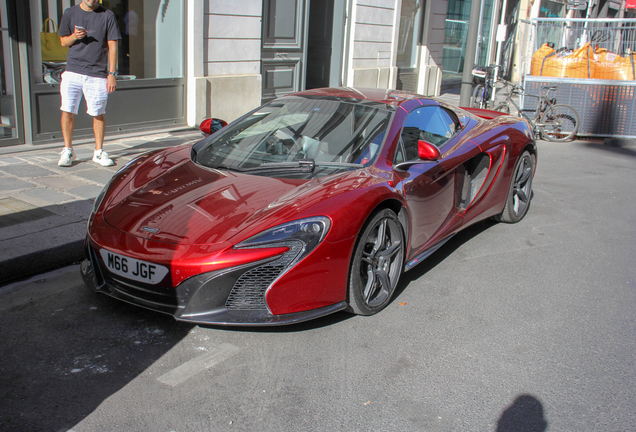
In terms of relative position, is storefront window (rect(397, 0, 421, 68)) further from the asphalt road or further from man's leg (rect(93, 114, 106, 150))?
the asphalt road

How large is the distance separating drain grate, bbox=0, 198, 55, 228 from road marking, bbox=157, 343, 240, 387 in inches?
94.5

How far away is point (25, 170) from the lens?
6.19 meters

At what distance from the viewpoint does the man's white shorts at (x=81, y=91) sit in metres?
6.15

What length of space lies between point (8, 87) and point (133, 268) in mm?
5230

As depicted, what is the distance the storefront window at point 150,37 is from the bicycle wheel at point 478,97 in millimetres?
6468

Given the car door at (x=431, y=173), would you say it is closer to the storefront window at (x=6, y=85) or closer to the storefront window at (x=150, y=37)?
the storefront window at (x=6, y=85)

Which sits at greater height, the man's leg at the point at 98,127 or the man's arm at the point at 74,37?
the man's arm at the point at 74,37

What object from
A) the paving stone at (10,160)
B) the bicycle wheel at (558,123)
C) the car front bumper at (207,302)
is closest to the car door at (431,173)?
the car front bumper at (207,302)

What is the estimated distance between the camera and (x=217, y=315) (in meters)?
2.96

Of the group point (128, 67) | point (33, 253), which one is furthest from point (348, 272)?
point (128, 67)

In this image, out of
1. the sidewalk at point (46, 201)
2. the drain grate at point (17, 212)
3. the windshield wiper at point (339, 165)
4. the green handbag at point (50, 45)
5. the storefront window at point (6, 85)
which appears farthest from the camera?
the green handbag at point (50, 45)

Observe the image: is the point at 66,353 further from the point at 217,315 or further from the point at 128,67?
the point at 128,67

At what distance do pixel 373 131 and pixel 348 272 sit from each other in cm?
113

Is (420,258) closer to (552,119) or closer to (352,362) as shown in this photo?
(352,362)
